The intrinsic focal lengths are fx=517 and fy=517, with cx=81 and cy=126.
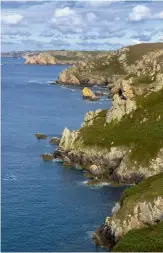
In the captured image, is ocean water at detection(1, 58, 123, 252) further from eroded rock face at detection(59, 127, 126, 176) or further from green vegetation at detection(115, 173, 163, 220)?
green vegetation at detection(115, 173, 163, 220)

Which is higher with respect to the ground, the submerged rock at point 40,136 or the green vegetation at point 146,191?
the green vegetation at point 146,191

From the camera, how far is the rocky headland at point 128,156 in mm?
86938

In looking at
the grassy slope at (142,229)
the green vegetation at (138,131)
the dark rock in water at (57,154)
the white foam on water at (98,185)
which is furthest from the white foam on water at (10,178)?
the grassy slope at (142,229)

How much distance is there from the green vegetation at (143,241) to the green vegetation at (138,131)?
136 feet

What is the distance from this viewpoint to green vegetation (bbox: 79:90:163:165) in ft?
412

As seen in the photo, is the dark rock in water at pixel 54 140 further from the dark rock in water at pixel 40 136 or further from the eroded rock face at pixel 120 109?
the eroded rock face at pixel 120 109

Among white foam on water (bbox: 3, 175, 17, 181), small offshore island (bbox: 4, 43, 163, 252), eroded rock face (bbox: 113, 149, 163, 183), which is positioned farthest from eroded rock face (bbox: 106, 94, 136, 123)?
white foam on water (bbox: 3, 175, 17, 181)

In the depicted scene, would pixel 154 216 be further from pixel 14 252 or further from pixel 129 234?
pixel 14 252

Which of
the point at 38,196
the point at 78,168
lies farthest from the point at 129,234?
the point at 78,168

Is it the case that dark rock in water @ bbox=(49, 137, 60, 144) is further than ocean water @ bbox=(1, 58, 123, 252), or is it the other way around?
dark rock in water @ bbox=(49, 137, 60, 144)

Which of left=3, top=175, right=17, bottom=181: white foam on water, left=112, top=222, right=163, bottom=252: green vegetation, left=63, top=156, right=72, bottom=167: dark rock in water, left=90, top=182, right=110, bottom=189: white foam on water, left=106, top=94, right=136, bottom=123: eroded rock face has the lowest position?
left=3, top=175, right=17, bottom=181: white foam on water

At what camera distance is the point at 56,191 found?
11519 cm

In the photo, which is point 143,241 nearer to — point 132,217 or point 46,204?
point 132,217

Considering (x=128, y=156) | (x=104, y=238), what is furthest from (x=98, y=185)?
(x=104, y=238)
